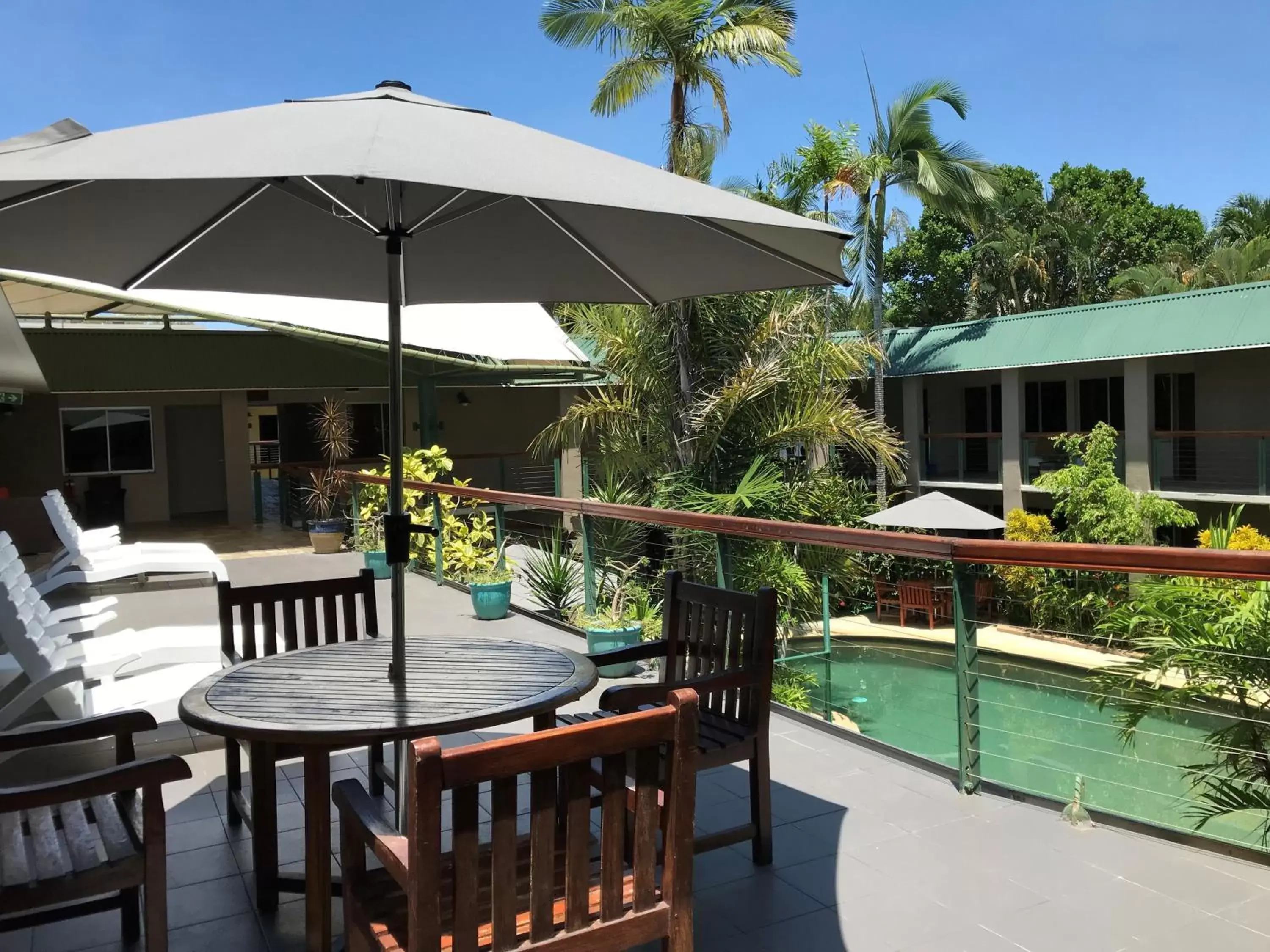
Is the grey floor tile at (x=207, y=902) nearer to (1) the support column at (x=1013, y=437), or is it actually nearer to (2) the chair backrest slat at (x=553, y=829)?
(2) the chair backrest slat at (x=553, y=829)

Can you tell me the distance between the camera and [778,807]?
3.54m

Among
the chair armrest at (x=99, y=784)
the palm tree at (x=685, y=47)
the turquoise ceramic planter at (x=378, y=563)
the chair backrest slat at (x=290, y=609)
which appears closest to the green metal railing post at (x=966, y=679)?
the chair backrest slat at (x=290, y=609)

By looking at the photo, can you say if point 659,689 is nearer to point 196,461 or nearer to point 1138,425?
point 1138,425

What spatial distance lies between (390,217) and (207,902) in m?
2.07

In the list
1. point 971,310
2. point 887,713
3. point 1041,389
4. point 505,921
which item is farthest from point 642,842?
point 971,310

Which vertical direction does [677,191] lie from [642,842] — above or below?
above

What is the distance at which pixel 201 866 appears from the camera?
3129mm

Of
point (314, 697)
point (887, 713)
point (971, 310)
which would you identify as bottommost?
point (887, 713)

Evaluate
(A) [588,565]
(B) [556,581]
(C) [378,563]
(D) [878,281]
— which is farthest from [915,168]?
(A) [588,565]

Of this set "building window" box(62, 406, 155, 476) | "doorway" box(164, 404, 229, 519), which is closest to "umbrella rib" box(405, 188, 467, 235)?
"building window" box(62, 406, 155, 476)

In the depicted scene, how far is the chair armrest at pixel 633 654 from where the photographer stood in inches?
128

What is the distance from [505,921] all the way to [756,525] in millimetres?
2886

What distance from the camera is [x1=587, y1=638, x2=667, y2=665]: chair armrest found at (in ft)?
10.7

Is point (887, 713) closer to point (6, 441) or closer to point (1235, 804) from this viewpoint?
point (1235, 804)
